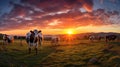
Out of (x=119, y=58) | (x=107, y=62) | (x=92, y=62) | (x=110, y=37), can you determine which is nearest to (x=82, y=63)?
(x=92, y=62)

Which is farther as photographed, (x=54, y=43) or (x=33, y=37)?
(x=54, y=43)

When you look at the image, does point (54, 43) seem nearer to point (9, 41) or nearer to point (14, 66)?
point (9, 41)

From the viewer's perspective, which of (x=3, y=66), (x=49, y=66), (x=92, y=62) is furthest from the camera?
(x=92, y=62)

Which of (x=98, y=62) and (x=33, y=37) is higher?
(x=33, y=37)

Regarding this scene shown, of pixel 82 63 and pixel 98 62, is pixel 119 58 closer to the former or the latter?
pixel 98 62

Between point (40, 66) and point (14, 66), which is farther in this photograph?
point (40, 66)

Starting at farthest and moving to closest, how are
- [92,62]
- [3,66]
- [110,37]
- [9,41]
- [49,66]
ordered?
1. [110,37]
2. [9,41]
3. [92,62]
4. [49,66]
5. [3,66]

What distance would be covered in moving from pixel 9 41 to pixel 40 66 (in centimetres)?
3513

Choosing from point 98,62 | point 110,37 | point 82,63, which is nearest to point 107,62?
point 98,62

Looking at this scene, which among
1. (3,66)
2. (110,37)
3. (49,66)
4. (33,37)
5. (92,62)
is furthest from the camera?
(110,37)

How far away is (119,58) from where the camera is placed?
2694cm

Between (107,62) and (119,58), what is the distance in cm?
193

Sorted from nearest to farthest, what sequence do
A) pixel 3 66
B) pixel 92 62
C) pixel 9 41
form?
1. pixel 3 66
2. pixel 92 62
3. pixel 9 41

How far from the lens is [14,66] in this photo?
931 inches
